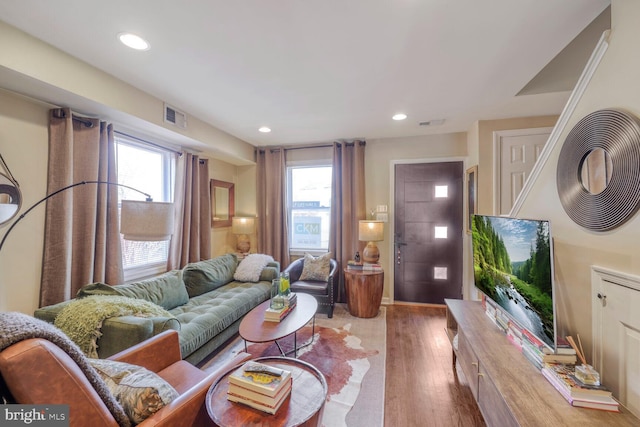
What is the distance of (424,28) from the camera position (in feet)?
5.12

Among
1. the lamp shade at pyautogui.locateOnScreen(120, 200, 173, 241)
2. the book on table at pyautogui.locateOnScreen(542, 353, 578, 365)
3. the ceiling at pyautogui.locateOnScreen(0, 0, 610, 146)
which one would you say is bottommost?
the book on table at pyautogui.locateOnScreen(542, 353, 578, 365)

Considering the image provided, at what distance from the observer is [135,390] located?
103cm

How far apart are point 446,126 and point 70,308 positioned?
4147 mm

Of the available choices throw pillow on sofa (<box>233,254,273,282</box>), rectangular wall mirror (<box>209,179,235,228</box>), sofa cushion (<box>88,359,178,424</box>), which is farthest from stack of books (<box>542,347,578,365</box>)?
rectangular wall mirror (<box>209,179,235,228</box>)

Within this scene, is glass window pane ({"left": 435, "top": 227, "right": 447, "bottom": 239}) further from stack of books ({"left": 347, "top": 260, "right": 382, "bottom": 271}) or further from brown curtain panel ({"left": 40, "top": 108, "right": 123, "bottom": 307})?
brown curtain panel ({"left": 40, "top": 108, "right": 123, "bottom": 307})

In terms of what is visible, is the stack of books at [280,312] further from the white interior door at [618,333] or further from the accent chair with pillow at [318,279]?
the white interior door at [618,333]

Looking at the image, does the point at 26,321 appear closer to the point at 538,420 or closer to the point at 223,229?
the point at 538,420

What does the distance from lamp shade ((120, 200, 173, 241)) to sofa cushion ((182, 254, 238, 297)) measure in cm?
155

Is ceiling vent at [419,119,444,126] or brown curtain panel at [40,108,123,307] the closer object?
brown curtain panel at [40,108,123,307]

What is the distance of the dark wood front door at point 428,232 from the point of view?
366cm

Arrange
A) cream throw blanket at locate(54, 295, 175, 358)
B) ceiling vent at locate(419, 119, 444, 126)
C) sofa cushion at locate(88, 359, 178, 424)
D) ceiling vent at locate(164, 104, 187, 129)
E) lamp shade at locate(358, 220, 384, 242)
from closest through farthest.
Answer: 1. sofa cushion at locate(88, 359, 178, 424)
2. cream throw blanket at locate(54, 295, 175, 358)
3. ceiling vent at locate(164, 104, 187, 129)
4. ceiling vent at locate(419, 119, 444, 126)
5. lamp shade at locate(358, 220, 384, 242)

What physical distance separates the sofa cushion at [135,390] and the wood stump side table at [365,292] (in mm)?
2487

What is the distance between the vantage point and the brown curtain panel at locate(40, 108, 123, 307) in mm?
2010

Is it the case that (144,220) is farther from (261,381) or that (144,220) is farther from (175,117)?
(175,117)
